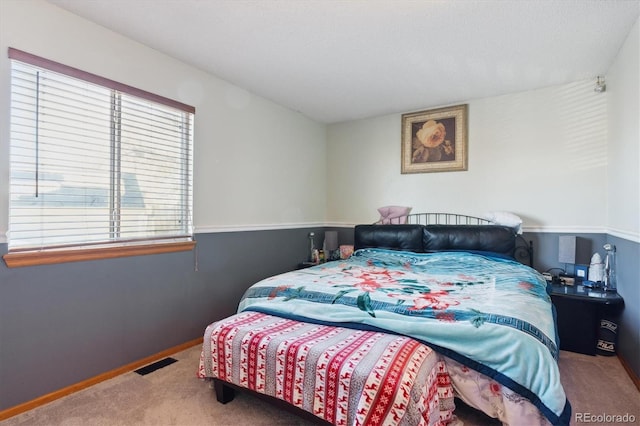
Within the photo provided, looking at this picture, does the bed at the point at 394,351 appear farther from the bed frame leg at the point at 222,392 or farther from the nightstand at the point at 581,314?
the nightstand at the point at 581,314

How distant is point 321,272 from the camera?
3.01 meters

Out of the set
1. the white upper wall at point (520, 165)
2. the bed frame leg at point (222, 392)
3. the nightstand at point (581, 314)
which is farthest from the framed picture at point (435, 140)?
the bed frame leg at point (222, 392)

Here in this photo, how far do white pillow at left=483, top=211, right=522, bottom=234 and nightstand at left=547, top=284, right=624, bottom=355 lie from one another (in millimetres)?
→ 720

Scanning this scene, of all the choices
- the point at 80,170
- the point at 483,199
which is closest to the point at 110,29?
the point at 80,170

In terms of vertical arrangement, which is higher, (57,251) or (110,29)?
(110,29)

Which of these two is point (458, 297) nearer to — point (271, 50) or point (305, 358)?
point (305, 358)

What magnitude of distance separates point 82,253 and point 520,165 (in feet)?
13.2

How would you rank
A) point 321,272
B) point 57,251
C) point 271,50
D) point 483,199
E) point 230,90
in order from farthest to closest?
1. point 483,199
2. point 230,90
3. point 321,272
4. point 271,50
5. point 57,251

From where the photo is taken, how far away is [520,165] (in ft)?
11.8

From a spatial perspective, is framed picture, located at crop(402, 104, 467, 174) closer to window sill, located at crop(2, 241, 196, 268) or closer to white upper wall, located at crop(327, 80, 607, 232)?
white upper wall, located at crop(327, 80, 607, 232)

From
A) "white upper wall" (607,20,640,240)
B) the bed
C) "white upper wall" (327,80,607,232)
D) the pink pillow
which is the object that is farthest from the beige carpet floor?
the pink pillow

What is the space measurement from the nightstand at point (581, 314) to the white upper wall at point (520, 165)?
31.0 inches

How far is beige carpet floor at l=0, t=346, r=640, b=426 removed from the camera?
6.22 feet

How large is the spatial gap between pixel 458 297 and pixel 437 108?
2.62 metres
